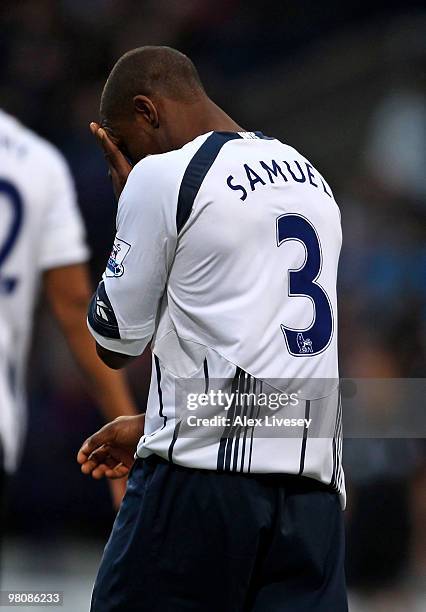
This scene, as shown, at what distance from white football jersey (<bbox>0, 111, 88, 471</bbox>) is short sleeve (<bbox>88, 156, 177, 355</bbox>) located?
0.54m

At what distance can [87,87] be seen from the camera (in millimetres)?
6535

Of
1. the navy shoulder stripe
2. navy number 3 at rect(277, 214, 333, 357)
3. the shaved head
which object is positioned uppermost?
the shaved head

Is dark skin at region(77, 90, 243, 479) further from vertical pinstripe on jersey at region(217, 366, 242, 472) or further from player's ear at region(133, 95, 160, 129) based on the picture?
vertical pinstripe on jersey at region(217, 366, 242, 472)

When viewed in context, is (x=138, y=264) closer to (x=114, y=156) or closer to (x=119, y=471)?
(x=114, y=156)

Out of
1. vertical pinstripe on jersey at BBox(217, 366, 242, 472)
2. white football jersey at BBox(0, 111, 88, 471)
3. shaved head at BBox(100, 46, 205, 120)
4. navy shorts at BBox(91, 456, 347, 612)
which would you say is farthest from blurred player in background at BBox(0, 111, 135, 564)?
vertical pinstripe on jersey at BBox(217, 366, 242, 472)

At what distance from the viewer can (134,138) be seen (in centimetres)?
250

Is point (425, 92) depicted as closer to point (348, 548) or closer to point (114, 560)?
point (348, 548)

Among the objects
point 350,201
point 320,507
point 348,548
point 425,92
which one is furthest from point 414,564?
point 320,507

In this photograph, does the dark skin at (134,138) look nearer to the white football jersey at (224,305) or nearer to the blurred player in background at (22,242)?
the white football jersey at (224,305)

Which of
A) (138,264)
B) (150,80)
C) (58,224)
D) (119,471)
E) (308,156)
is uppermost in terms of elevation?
(308,156)

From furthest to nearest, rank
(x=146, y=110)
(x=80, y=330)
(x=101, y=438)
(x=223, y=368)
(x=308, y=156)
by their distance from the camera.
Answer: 1. (x=308, y=156)
2. (x=80, y=330)
3. (x=101, y=438)
4. (x=146, y=110)
5. (x=223, y=368)

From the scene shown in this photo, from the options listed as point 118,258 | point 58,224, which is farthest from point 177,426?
point 58,224

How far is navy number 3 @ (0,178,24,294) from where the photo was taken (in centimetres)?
288

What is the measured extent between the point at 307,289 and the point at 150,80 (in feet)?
1.95
